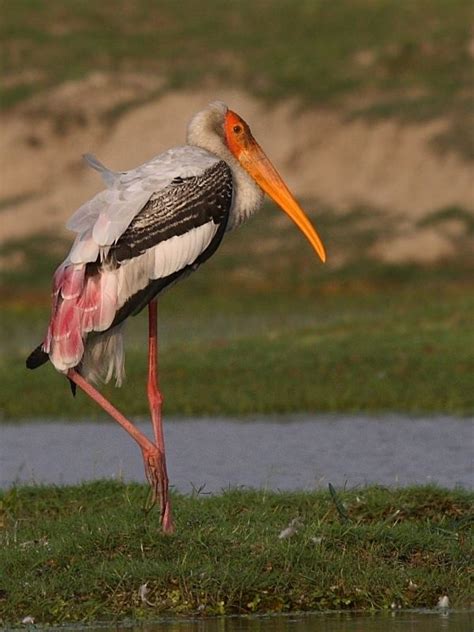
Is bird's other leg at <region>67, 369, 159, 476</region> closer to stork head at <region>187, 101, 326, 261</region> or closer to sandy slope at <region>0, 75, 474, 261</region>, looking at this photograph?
stork head at <region>187, 101, 326, 261</region>

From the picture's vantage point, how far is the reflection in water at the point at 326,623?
6.93 metres

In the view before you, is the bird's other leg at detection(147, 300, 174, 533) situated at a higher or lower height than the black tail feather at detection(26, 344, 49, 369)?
lower

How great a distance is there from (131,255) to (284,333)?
9.36 m

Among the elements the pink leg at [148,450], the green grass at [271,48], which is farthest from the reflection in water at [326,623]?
the green grass at [271,48]

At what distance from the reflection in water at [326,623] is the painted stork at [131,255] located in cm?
80

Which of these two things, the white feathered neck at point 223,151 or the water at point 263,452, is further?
the water at point 263,452

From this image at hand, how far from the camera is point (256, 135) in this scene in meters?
28.2

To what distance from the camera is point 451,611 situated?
7223 mm

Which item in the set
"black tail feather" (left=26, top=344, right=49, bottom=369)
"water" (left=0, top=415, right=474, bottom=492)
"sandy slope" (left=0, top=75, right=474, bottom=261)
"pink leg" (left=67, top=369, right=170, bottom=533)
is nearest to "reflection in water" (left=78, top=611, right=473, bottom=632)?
"pink leg" (left=67, top=369, right=170, bottom=533)

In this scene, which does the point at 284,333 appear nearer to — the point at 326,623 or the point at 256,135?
the point at 326,623

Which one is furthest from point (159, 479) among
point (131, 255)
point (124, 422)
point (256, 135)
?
point (256, 135)

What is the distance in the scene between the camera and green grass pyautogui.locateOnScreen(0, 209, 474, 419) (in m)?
13.9

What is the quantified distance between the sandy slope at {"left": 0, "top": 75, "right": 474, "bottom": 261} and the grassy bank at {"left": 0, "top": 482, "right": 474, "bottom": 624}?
54.3 ft

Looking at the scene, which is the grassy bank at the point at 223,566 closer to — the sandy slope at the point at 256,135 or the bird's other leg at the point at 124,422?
the bird's other leg at the point at 124,422
